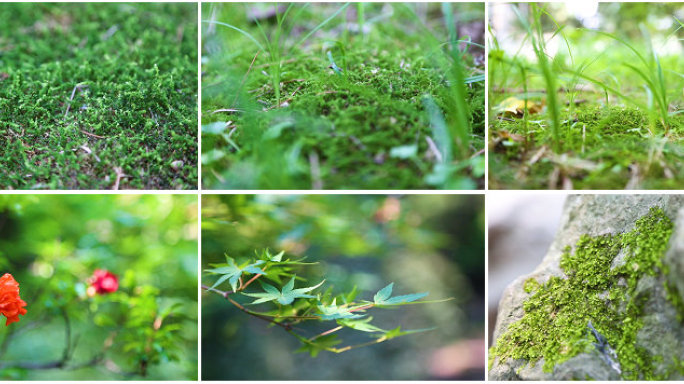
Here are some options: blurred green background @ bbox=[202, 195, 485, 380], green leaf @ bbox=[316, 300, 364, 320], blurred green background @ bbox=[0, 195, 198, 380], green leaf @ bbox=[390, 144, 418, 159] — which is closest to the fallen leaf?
green leaf @ bbox=[390, 144, 418, 159]

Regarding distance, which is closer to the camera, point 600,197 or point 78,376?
point 600,197

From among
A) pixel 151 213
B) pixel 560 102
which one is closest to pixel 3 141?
pixel 151 213

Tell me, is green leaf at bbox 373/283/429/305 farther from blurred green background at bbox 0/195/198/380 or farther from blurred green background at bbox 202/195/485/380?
blurred green background at bbox 0/195/198/380

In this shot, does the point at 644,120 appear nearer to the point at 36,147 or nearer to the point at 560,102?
the point at 560,102

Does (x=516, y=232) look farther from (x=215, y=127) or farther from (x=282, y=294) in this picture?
(x=215, y=127)

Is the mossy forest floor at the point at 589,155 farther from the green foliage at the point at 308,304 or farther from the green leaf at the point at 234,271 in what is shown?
the green leaf at the point at 234,271
